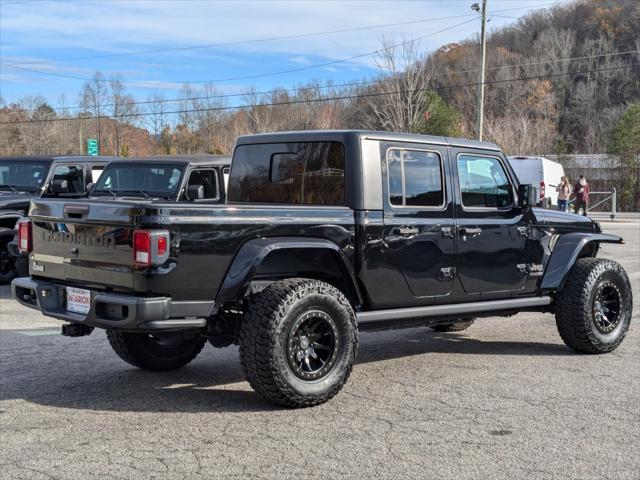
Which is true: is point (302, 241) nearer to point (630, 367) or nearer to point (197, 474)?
point (197, 474)

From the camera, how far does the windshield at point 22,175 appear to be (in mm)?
11445

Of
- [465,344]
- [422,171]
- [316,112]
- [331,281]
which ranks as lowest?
[465,344]

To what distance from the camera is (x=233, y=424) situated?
4754mm

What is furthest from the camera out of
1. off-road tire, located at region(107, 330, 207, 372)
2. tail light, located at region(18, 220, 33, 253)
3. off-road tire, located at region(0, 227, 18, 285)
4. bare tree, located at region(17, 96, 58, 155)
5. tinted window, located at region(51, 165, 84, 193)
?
bare tree, located at region(17, 96, 58, 155)

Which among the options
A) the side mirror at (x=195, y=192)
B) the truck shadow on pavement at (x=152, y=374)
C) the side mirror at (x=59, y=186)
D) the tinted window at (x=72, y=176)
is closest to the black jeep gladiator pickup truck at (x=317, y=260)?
the truck shadow on pavement at (x=152, y=374)

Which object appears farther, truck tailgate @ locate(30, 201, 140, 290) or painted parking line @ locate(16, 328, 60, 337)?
painted parking line @ locate(16, 328, 60, 337)

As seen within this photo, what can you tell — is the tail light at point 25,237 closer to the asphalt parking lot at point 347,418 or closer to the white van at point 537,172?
the asphalt parking lot at point 347,418

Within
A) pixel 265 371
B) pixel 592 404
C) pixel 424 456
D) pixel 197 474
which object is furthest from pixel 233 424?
pixel 592 404

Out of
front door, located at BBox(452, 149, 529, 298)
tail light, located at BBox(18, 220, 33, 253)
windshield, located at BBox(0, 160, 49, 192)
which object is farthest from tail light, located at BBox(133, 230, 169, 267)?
windshield, located at BBox(0, 160, 49, 192)

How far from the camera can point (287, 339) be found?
496cm

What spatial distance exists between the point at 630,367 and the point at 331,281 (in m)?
2.72

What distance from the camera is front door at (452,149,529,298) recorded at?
20.4 ft

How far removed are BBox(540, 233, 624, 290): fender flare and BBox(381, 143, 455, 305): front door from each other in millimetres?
1254

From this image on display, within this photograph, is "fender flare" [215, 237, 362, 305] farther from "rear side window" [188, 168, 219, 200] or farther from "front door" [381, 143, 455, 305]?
"rear side window" [188, 168, 219, 200]
